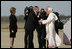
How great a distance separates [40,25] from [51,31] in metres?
0.74

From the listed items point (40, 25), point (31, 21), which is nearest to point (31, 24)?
point (31, 21)

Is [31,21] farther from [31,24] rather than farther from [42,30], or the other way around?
[42,30]

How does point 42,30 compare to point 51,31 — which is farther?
point 42,30

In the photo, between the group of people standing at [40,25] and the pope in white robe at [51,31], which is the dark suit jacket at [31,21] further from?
the pope in white robe at [51,31]

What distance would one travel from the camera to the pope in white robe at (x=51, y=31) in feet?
47.3

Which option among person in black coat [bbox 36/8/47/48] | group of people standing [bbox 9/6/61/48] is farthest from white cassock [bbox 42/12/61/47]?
person in black coat [bbox 36/8/47/48]

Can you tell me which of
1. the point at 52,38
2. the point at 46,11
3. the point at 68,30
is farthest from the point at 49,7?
the point at 68,30

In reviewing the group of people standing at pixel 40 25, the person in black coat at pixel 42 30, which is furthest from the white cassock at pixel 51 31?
the person in black coat at pixel 42 30

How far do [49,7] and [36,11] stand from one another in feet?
1.75

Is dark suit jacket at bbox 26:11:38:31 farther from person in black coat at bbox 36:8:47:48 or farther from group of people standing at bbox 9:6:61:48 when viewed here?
person in black coat at bbox 36:8:47:48

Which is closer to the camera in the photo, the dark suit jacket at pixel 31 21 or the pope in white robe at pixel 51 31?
the dark suit jacket at pixel 31 21

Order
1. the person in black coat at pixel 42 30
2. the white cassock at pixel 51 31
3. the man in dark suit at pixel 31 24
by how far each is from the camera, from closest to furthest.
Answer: the man in dark suit at pixel 31 24, the white cassock at pixel 51 31, the person in black coat at pixel 42 30

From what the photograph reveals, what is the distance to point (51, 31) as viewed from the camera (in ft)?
48.1

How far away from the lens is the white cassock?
14414 mm
